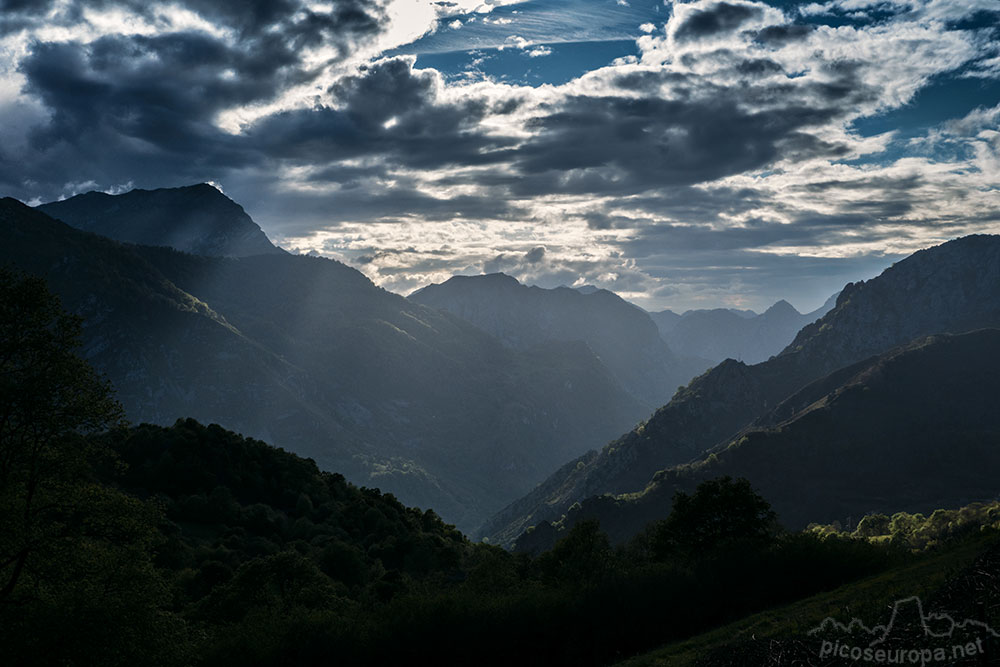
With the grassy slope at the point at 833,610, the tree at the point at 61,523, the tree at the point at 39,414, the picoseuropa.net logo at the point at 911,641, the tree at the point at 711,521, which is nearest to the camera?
the picoseuropa.net logo at the point at 911,641

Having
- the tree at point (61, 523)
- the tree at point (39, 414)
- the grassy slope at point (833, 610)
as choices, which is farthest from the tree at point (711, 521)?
the tree at point (39, 414)

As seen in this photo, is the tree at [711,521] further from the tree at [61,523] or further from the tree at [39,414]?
the tree at [39,414]

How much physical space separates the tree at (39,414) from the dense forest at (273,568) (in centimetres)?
10

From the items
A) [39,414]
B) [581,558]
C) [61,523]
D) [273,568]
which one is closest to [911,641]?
[61,523]

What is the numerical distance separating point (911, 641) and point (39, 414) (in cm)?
4223

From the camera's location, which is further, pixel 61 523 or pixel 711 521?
pixel 711 521

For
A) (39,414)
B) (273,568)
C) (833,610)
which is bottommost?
(273,568)

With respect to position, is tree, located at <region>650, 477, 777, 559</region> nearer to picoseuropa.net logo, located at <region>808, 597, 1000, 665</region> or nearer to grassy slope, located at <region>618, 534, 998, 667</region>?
grassy slope, located at <region>618, 534, 998, 667</region>

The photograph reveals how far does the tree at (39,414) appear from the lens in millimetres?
29984

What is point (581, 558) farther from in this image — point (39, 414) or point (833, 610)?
point (39, 414)

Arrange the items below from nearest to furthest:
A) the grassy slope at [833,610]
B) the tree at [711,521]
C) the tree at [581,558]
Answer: the grassy slope at [833,610] → the tree at [581,558] → the tree at [711,521]

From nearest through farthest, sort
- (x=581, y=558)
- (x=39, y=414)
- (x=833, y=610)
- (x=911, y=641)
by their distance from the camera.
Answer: (x=911, y=641) → (x=39, y=414) → (x=833, y=610) → (x=581, y=558)

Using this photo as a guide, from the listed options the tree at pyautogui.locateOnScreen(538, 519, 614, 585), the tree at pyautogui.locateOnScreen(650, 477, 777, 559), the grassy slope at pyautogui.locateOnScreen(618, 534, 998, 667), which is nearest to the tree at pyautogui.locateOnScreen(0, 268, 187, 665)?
the grassy slope at pyautogui.locateOnScreen(618, 534, 998, 667)

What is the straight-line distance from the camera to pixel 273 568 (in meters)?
66.8
